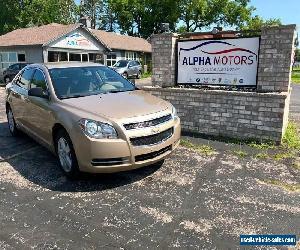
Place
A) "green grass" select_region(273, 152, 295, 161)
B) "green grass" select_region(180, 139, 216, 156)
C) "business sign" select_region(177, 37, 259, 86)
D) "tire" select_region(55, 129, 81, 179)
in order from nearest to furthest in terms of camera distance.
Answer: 1. "tire" select_region(55, 129, 81, 179)
2. "green grass" select_region(273, 152, 295, 161)
3. "green grass" select_region(180, 139, 216, 156)
4. "business sign" select_region(177, 37, 259, 86)

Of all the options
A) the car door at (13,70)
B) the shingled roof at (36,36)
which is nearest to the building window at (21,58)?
the shingled roof at (36,36)

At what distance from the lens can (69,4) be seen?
6106 centimetres

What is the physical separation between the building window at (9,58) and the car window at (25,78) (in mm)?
22148

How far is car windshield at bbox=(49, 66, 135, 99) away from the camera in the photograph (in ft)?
18.5

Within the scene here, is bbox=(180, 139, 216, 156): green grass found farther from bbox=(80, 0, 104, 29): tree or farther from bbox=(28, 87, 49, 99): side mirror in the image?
bbox=(80, 0, 104, 29): tree

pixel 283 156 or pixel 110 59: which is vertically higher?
pixel 110 59

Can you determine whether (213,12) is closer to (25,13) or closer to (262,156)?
(25,13)

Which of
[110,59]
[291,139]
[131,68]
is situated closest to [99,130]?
[291,139]

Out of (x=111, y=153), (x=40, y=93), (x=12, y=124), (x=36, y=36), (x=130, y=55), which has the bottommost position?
(x=12, y=124)

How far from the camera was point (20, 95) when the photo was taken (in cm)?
684

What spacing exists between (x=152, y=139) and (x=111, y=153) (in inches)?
25.8

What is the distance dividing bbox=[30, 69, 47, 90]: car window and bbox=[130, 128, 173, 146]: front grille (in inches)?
84.1

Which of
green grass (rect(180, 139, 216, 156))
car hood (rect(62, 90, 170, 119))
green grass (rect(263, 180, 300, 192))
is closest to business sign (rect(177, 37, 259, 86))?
green grass (rect(180, 139, 216, 156))

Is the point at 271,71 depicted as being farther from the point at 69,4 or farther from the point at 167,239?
the point at 69,4
